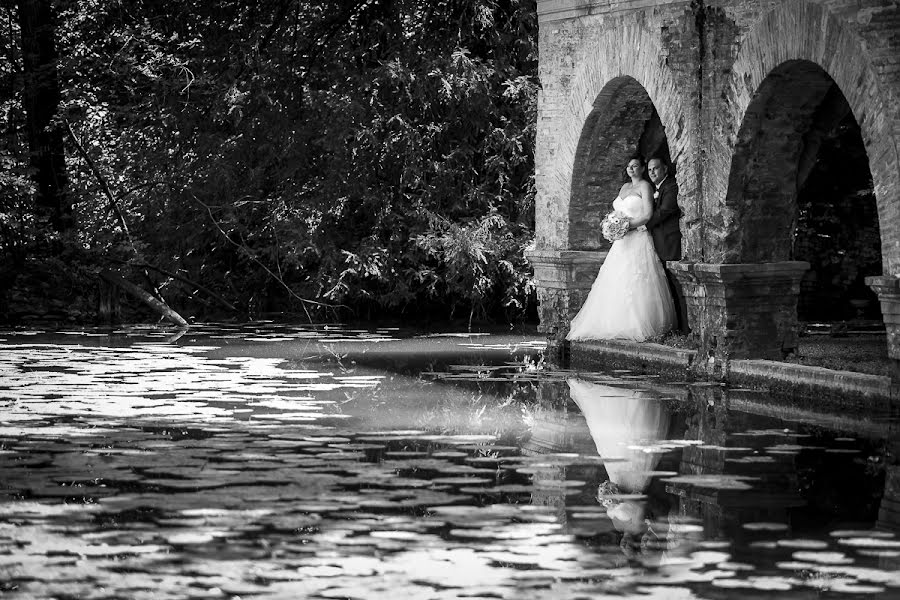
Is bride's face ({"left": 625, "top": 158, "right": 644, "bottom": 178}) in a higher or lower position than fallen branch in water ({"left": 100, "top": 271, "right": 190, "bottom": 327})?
higher

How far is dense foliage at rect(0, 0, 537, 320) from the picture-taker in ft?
74.6

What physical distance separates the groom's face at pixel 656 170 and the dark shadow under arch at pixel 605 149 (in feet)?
1.51

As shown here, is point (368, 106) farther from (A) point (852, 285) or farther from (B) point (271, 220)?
(A) point (852, 285)

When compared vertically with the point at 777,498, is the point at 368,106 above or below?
above

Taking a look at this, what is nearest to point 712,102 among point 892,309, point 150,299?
point 892,309

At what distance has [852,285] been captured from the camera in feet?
69.5

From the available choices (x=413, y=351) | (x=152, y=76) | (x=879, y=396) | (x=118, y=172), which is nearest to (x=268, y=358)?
(x=413, y=351)

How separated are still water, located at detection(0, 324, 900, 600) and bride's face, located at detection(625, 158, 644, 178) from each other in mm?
2655

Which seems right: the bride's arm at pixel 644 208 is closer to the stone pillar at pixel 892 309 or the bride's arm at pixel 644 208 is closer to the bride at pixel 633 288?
the bride at pixel 633 288

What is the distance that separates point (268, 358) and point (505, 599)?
33.7ft

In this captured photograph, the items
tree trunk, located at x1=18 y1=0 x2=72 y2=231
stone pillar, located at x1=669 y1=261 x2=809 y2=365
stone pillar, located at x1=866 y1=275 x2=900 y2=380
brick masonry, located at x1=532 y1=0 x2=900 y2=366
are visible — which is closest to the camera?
stone pillar, located at x1=866 y1=275 x2=900 y2=380

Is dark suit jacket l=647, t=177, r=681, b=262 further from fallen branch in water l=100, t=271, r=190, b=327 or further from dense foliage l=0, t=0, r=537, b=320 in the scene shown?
fallen branch in water l=100, t=271, r=190, b=327

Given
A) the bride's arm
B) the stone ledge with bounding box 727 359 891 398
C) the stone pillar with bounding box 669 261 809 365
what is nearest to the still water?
the stone ledge with bounding box 727 359 891 398

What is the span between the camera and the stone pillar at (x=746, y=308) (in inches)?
524
